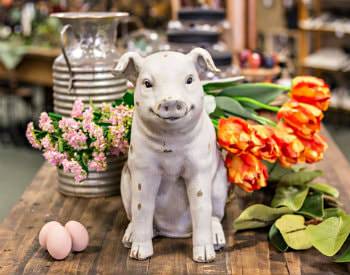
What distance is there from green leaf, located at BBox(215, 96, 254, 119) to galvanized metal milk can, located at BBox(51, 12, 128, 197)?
0.26 metres

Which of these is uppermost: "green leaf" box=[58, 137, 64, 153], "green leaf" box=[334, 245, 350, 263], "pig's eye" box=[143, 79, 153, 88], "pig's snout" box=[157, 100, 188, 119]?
"pig's eye" box=[143, 79, 153, 88]

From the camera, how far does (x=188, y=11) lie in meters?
2.79

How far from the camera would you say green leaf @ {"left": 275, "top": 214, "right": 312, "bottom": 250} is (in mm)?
1152

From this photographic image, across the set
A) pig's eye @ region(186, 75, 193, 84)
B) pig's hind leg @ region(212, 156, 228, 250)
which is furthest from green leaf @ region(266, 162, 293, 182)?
pig's eye @ region(186, 75, 193, 84)

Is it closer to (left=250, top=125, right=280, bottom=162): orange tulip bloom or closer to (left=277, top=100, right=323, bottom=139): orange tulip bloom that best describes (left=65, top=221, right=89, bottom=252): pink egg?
(left=250, top=125, right=280, bottom=162): orange tulip bloom

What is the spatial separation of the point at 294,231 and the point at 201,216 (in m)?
0.19

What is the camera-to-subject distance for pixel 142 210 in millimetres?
1150

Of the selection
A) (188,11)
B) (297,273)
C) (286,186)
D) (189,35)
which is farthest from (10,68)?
(297,273)

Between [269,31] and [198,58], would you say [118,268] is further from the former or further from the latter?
[269,31]

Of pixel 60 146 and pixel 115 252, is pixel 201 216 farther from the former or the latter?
pixel 60 146

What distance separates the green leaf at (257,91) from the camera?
1.49m

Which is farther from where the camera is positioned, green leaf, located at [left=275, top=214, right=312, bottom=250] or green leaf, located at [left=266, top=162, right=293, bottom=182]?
green leaf, located at [left=266, top=162, right=293, bottom=182]

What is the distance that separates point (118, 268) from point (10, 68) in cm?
357

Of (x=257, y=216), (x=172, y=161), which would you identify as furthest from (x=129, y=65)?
(x=257, y=216)
